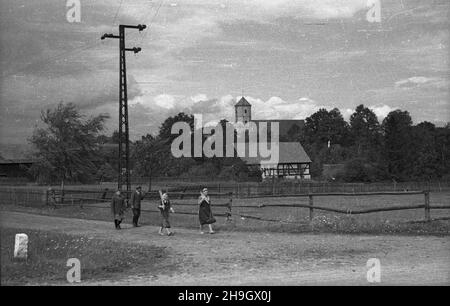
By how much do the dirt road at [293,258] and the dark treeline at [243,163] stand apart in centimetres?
1995

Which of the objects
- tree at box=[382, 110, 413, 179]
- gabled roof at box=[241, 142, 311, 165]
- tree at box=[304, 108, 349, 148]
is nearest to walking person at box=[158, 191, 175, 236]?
tree at box=[382, 110, 413, 179]

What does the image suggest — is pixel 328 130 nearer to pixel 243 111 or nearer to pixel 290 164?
pixel 290 164

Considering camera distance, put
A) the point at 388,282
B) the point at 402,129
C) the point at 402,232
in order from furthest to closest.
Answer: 1. the point at 402,129
2. the point at 402,232
3. the point at 388,282

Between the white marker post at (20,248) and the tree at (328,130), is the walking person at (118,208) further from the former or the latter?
the tree at (328,130)

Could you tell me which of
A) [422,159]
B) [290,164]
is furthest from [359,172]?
[290,164]

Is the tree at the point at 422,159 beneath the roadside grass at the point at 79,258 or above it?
above

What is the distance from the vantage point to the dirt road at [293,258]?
956 cm

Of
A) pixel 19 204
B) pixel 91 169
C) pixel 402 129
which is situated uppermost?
pixel 402 129

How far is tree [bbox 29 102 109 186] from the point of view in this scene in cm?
3512

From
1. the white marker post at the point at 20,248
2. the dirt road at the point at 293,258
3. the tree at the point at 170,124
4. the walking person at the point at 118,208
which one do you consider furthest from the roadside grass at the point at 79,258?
the tree at the point at 170,124
